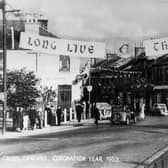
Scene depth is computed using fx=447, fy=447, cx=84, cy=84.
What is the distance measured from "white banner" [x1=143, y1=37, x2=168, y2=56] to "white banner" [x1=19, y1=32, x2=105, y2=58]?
132 centimetres

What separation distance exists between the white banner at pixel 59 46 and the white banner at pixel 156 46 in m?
1.32

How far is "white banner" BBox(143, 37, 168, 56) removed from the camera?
1166 cm

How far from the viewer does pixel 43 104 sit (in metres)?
29.2

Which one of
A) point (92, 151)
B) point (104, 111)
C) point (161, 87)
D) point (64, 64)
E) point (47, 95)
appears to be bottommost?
point (92, 151)

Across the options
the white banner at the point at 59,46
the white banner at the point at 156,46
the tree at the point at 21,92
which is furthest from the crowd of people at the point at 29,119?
the white banner at the point at 156,46

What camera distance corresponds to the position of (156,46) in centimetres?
1170

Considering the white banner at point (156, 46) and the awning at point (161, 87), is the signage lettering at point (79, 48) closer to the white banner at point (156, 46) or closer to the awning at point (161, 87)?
the white banner at point (156, 46)

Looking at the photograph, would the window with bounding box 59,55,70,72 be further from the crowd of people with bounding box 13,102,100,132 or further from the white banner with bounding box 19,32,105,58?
the white banner with bounding box 19,32,105,58

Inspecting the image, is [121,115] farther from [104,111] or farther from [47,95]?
[104,111]

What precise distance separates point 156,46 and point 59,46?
2.56m

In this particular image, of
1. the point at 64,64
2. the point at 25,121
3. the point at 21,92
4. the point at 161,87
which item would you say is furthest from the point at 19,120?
the point at 161,87

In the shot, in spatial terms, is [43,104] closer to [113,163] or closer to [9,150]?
[9,150]

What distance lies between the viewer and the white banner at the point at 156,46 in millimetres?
11664

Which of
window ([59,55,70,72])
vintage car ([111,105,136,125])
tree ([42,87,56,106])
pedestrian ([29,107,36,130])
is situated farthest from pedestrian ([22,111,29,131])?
window ([59,55,70,72])
